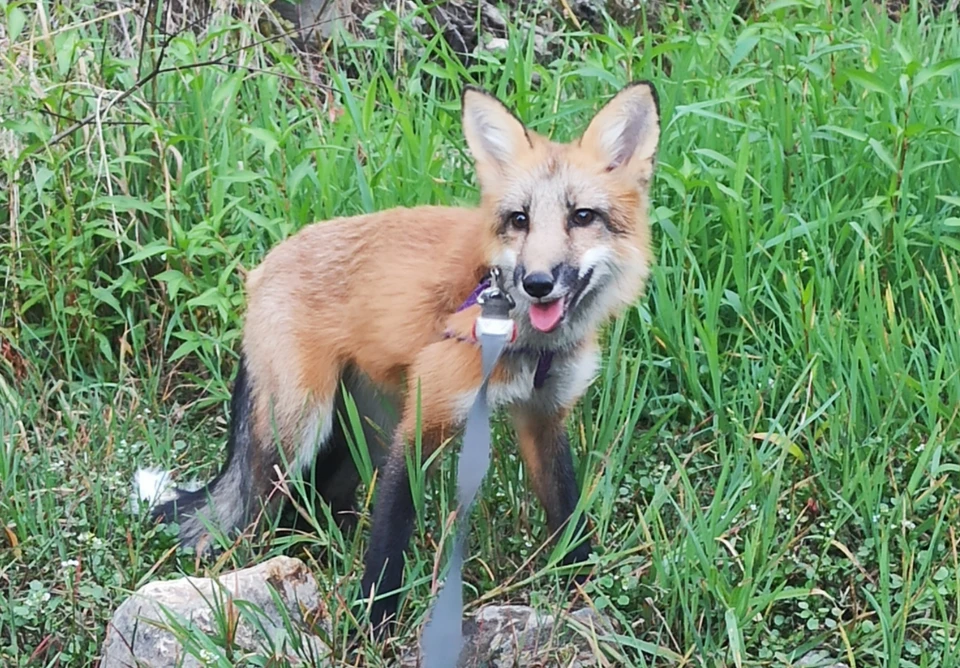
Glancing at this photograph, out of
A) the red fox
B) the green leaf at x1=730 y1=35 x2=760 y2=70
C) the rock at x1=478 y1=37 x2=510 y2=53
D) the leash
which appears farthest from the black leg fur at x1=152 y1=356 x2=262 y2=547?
the rock at x1=478 y1=37 x2=510 y2=53

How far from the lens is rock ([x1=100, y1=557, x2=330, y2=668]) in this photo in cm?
276

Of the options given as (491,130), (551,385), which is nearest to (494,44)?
(491,130)

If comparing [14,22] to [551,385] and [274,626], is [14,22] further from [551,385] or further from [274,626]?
[274,626]

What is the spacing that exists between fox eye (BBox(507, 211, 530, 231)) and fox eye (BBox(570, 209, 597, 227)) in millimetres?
132

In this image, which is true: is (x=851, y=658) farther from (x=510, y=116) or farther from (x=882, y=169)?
(x=882, y=169)

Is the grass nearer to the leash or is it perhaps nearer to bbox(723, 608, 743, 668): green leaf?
bbox(723, 608, 743, 668): green leaf

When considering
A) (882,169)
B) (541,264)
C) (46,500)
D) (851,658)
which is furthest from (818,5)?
(46,500)

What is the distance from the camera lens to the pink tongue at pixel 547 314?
3.07m

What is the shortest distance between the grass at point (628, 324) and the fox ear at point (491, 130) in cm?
85

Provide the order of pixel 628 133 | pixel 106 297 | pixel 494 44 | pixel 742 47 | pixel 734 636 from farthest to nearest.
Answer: pixel 494 44 < pixel 742 47 < pixel 106 297 < pixel 628 133 < pixel 734 636

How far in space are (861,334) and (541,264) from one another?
4.34 feet

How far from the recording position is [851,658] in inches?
113

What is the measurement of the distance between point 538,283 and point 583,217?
1.12 ft

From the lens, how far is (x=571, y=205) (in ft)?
10.4
